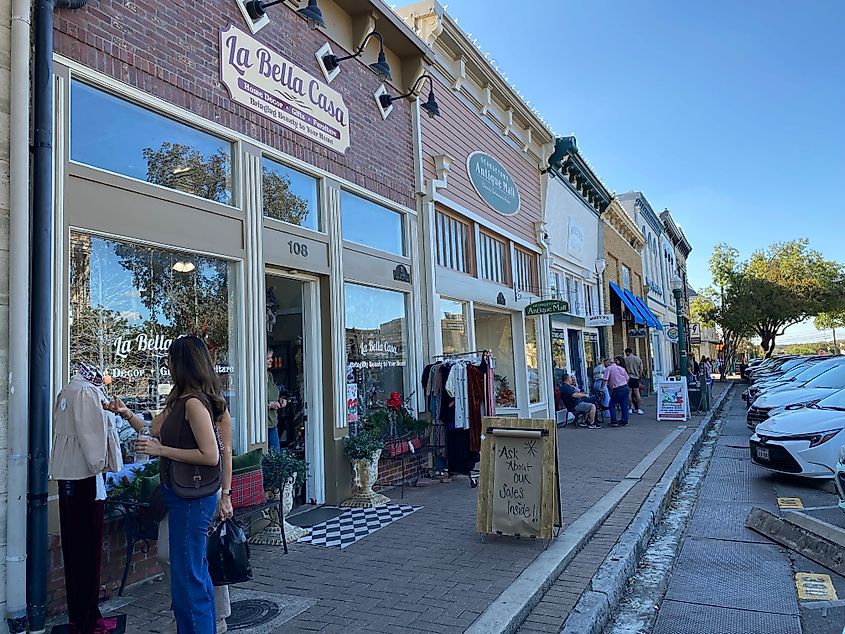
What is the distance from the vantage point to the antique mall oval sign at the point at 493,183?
480 inches

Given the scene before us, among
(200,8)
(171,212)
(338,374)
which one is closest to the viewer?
(171,212)

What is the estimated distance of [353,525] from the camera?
6793 millimetres

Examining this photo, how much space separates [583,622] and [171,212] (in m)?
4.58

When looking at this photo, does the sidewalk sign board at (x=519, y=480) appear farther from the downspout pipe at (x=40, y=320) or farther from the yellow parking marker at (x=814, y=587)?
the downspout pipe at (x=40, y=320)

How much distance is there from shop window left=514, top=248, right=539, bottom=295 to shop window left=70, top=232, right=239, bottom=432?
874cm

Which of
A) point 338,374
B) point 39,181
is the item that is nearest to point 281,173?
point 338,374

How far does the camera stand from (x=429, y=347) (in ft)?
32.7

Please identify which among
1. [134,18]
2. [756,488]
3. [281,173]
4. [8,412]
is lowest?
[756,488]

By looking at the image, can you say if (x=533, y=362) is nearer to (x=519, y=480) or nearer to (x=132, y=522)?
(x=519, y=480)

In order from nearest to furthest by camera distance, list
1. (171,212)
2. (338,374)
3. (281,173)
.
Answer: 1. (171,212)
2. (281,173)
3. (338,374)

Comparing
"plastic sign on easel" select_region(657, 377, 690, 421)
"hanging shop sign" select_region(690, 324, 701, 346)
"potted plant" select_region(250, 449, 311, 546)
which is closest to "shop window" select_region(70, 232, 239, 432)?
"potted plant" select_region(250, 449, 311, 546)

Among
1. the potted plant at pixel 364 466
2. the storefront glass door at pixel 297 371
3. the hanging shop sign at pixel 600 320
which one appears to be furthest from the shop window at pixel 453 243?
the hanging shop sign at pixel 600 320

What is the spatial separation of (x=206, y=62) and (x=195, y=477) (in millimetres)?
4405

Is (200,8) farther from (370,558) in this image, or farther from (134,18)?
(370,558)
